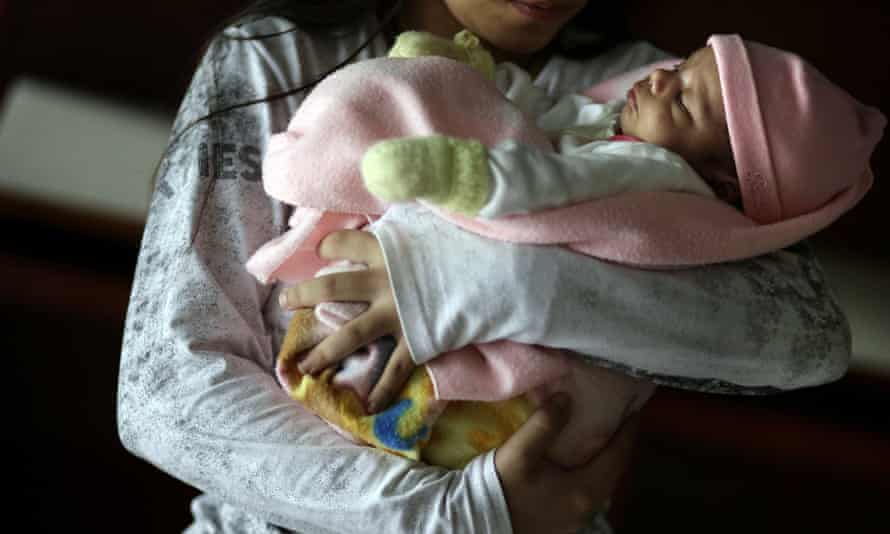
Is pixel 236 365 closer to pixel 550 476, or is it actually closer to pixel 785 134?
pixel 550 476

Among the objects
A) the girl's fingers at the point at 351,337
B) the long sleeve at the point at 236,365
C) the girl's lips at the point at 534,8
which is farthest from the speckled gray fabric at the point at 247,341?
the girl's lips at the point at 534,8

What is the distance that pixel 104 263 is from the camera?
58.0 inches

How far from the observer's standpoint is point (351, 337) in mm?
772

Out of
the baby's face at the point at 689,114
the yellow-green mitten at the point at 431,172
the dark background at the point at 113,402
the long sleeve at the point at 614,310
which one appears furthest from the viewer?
the dark background at the point at 113,402

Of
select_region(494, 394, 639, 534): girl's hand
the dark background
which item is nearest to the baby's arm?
select_region(494, 394, 639, 534): girl's hand

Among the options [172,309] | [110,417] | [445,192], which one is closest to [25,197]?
[110,417]

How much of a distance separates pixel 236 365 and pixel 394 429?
19 centimetres

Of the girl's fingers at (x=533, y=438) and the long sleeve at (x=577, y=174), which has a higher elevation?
the long sleeve at (x=577, y=174)

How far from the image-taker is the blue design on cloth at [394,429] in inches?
31.0

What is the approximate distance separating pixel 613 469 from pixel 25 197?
112 centimetres

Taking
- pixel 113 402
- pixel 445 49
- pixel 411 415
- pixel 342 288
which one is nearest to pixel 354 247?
pixel 342 288

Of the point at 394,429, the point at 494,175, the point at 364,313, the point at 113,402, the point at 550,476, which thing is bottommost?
the point at 113,402

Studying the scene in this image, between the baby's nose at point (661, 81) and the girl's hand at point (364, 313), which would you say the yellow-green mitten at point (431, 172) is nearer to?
the girl's hand at point (364, 313)

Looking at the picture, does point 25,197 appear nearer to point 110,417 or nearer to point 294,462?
point 110,417
